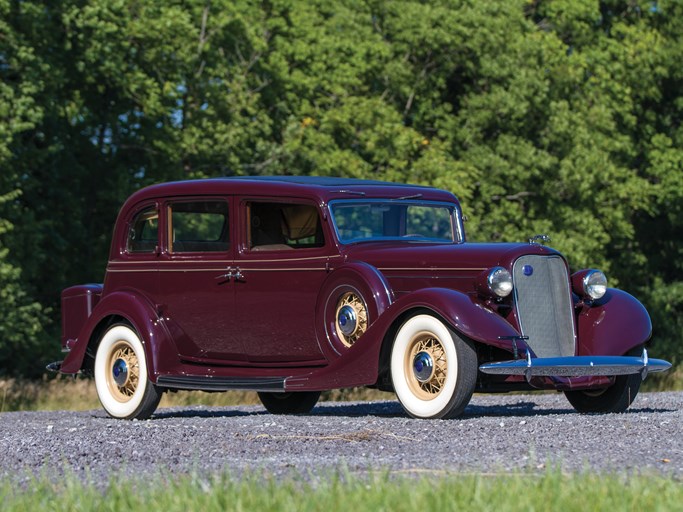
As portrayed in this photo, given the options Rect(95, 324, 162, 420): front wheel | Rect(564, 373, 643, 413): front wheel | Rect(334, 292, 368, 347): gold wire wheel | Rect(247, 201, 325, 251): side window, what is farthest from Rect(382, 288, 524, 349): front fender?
Rect(95, 324, 162, 420): front wheel

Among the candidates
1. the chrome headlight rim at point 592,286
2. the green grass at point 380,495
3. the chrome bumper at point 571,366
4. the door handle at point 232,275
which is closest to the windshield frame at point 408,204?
the door handle at point 232,275

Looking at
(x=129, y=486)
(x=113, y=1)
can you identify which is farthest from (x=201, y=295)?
(x=113, y=1)

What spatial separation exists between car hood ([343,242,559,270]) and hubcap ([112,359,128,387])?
2.36 meters

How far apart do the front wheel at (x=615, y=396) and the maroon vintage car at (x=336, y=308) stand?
1 centimetres

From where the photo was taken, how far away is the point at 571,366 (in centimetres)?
908

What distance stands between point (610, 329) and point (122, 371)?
164 inches

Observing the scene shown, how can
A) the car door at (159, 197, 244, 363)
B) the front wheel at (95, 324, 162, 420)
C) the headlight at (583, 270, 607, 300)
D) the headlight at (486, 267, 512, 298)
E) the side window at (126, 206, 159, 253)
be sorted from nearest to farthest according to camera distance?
the headlight at (486, 267, 512, 298) → the headlight at (583, 270, 607, 300) → the car door at (159, 197, 244, 363) → the front wheel at (95, 324, 162, 420) → the side window at (126, 206, 159, 253)

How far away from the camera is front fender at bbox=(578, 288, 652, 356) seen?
10.0 m

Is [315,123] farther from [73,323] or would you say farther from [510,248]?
[510,248]

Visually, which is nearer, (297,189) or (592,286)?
(592,286)

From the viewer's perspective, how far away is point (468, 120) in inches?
1366

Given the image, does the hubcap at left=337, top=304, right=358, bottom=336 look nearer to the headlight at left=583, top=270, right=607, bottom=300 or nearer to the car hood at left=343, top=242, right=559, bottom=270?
the car hood at left=343, top=242, right=559, bottom=270

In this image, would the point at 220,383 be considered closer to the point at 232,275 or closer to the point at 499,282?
the point at 232,275

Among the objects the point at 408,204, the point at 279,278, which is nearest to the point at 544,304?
the point at 408,204
